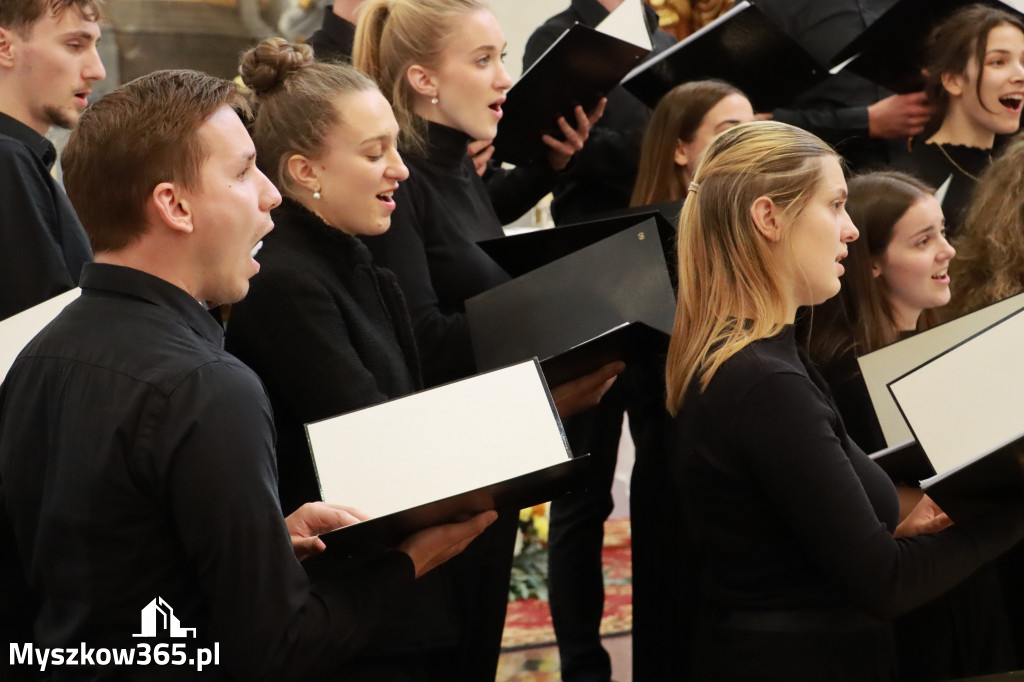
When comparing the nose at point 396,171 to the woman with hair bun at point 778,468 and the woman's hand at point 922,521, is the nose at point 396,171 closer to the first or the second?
the woman with hair bun at point 778,468

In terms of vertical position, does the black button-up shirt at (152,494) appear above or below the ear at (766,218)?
below

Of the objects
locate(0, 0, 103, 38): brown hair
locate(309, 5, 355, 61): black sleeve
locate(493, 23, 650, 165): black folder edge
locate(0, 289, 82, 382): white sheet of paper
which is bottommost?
locate(0, 289, 82, 382): white sheet of paper

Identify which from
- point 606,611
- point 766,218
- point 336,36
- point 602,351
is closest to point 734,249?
point 766,218

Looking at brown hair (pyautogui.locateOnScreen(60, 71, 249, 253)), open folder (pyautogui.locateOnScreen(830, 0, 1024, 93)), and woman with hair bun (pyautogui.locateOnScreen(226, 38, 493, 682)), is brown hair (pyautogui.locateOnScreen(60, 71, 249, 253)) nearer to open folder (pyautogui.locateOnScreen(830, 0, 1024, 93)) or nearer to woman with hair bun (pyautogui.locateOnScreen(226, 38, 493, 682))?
woman with hair bun (pyautogui.locateOnScreen(226, 38, 493, 682))

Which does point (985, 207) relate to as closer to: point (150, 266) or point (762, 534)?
point (762, 534)

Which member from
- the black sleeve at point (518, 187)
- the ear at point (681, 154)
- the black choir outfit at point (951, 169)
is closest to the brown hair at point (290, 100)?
the black sleeve at point (518, 187)

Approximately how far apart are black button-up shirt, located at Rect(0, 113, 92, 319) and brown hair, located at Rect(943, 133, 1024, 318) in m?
2.18

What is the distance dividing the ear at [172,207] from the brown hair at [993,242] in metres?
2.21

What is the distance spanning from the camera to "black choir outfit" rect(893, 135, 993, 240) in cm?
333

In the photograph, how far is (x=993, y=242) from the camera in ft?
9.91

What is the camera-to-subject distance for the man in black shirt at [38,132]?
222cm

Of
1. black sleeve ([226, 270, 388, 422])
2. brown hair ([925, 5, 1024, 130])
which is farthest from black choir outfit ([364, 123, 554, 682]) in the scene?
brown hair ([925, 5, 1024, 130])

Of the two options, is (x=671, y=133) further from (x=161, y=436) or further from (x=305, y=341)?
(x=161, y=436)

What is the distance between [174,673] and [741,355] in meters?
1.00
